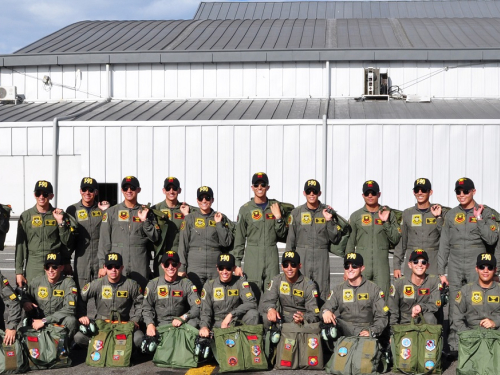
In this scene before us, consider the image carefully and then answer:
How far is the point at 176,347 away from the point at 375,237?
2.85 meters

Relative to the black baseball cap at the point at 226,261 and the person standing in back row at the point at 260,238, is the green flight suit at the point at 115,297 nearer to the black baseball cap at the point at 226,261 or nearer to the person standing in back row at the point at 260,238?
the black baseball cap at the point at 226,261

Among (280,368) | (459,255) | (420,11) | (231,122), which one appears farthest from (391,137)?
(420,11)

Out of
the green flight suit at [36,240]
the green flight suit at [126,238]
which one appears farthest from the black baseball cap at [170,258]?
the green flight suit at [36,240]

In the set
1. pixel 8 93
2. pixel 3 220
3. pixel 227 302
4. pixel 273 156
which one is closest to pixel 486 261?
pixel 227 302

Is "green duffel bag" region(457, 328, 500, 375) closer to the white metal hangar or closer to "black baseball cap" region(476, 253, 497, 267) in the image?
"black baseball cap" region(476, 253, 497, 267)

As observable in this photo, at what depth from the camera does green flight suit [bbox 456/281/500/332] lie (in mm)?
7438

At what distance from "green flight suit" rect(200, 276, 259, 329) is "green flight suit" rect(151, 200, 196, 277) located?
40.0 inches

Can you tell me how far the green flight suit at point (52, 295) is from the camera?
26.3ft

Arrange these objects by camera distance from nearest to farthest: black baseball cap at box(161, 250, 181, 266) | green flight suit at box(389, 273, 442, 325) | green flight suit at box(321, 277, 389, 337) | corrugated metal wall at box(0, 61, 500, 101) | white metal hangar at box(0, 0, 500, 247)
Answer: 1. green flight suit at box(321, 277, 389, 337)
2. green flight suit at box(389, 273, 442, 325)
3. black baseball cap at box(161, 250, 181, 266)
4. white metal hangar at box(0, 0, 500, 247)
5. corrugated metal wall at box(0, 61, 500, 101)

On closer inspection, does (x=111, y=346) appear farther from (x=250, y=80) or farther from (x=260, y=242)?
(x=250, y=80)

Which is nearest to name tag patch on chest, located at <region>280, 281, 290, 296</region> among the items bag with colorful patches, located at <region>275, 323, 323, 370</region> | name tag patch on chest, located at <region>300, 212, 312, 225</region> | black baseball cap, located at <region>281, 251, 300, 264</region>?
black baseball cap, located at <region>281, 251, 300, 264</region>

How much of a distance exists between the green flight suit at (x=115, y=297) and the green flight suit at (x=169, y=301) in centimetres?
16

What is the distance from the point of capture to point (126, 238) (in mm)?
8742

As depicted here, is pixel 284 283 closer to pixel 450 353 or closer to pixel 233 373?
pixel 233 373
